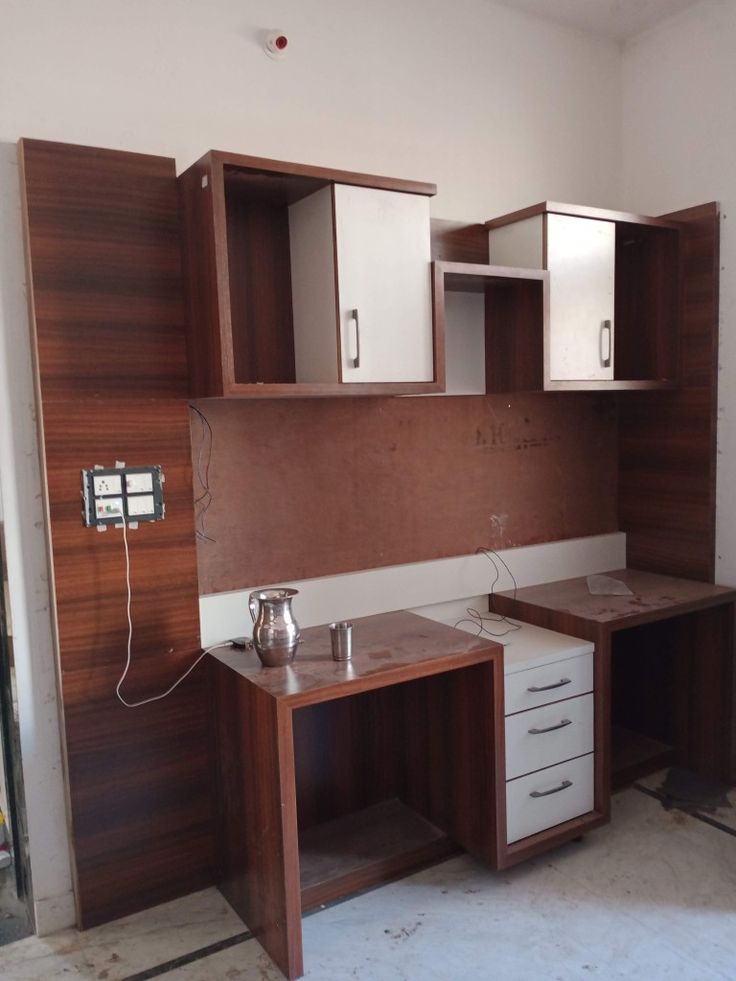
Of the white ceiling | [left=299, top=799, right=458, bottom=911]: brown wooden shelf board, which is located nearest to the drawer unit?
[left=299, top=799, right=458, bottom=911]: brown wooden shelf board

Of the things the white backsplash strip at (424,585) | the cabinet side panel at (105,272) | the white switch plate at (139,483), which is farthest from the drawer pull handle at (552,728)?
the cabinet side panel at (105,272)

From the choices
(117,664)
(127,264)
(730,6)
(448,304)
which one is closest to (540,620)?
(448,304)

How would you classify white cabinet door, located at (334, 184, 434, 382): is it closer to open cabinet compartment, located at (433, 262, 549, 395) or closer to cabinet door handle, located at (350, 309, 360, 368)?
cabinet door handle, located at (350, 309, 360, 368)

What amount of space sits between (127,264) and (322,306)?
544mm

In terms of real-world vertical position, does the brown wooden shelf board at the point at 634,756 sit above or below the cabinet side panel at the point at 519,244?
below

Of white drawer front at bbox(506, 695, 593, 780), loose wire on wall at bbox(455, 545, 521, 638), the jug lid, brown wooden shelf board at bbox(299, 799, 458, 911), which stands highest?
the jug lid

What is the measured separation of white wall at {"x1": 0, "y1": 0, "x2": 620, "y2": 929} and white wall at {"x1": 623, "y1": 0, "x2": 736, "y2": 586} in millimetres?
150

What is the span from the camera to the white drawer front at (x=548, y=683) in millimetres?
2340

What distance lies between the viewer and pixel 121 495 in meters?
2.16

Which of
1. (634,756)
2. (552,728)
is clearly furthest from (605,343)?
(634,756)

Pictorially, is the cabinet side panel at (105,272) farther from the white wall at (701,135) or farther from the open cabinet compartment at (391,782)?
the white wall at (701,135)

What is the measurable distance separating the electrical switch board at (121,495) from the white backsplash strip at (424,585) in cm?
33

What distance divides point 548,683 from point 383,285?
129 cm

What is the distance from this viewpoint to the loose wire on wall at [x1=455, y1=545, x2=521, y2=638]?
2701 mm
